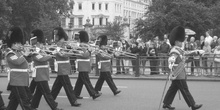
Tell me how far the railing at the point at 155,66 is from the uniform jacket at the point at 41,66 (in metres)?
9.68

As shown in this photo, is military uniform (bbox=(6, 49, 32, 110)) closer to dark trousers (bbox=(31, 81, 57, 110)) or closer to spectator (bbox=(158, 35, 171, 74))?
dark trousers (bbox=(31, 81, 57, 110))

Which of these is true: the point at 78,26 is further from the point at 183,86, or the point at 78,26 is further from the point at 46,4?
the point at 183,86

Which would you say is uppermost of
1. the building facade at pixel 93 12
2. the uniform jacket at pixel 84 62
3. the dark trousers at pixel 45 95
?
the building facade at pixel 93 12

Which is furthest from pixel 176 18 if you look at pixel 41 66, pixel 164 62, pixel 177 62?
pixel 41 66

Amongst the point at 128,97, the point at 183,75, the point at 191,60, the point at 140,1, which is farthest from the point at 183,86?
the point at 140,1

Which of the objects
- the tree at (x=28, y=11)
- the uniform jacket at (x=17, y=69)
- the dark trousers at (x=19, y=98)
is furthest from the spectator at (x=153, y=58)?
the tree at (x=28, y=11)

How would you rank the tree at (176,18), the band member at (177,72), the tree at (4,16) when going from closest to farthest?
1. the band member at (177,72)
2. the tree at (4,16)
3. the tree at (176,18)

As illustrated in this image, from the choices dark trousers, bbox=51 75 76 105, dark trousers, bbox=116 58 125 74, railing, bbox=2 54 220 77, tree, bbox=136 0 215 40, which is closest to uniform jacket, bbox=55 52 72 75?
dark trousers, bbox=51 75 76 105

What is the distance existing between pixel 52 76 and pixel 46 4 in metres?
22.4

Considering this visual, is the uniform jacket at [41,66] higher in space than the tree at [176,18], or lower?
lower

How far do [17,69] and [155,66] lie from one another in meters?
11.6

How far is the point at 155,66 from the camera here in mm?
20219

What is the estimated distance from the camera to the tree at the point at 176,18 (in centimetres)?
3844

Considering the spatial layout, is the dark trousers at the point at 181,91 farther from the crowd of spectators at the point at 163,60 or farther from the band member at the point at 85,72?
the crowd of spectators at the point at 163,60
